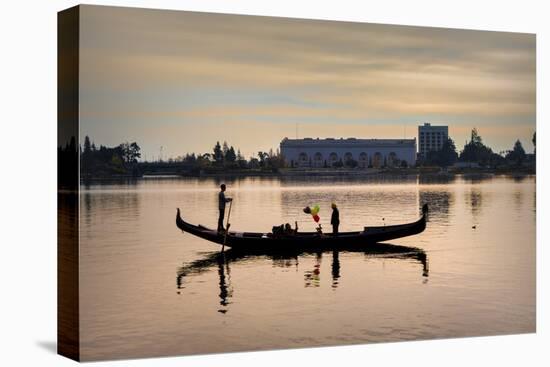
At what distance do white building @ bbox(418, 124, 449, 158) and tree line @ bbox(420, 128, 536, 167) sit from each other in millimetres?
63

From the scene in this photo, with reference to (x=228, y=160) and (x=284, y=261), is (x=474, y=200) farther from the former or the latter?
(x=228, y=160)

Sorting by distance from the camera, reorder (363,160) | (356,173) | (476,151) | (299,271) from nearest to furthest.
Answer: (299,271), (363,160), (356,173), (476,151)

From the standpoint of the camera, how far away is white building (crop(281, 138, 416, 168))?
552 inches

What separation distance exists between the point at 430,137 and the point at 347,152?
1173 mm

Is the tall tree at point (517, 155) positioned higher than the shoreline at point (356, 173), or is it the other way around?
the tall tree at point (517, 155)

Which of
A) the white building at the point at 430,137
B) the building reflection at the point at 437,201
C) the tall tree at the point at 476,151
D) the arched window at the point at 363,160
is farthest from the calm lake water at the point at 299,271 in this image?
the white building at the point at 430,137

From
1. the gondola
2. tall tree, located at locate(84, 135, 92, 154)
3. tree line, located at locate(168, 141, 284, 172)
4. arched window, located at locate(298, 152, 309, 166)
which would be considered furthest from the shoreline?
the gondola

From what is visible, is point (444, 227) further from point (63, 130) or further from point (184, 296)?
point (63, 130)

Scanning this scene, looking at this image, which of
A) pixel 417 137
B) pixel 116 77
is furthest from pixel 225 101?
pixel 417 137

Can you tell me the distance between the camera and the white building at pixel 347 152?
14.0m

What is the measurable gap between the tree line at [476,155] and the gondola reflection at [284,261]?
1.22 metres

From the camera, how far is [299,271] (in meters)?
14.1

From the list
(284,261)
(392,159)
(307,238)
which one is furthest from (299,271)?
(392,159)

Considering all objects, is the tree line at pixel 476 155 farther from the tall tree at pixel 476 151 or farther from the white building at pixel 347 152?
the white building at pixel 347 152
